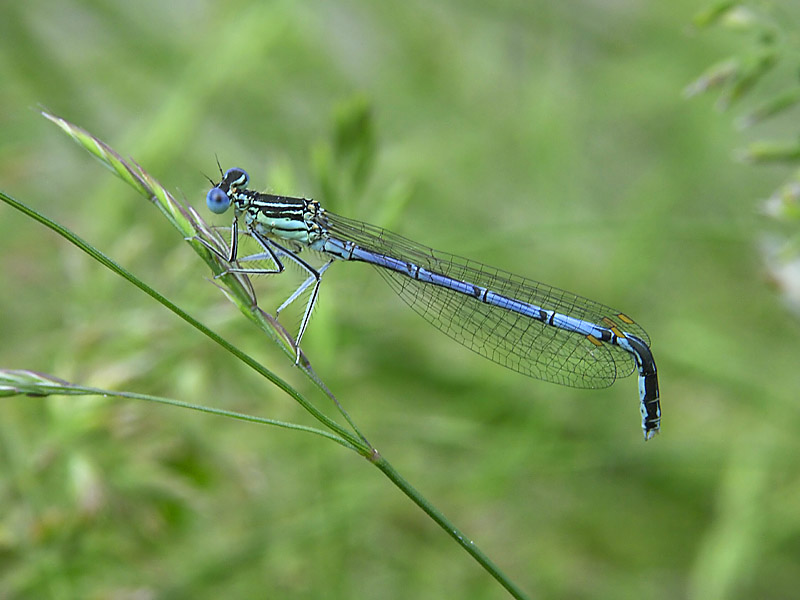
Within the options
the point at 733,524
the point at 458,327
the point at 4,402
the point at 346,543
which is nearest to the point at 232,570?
the point at 346,543

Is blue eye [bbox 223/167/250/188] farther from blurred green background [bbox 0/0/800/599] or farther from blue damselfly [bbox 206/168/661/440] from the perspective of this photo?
blurred green background [bbox 0/0/800/599]

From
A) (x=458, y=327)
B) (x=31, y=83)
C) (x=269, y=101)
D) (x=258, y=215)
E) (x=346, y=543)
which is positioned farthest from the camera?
(x=269, y=101)

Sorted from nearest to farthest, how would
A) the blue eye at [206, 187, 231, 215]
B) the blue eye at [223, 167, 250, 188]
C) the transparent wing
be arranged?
the blue eye at [206, 187, 231, 215] < the blue eye at [223, 167, 250, 188] < the transparent wing

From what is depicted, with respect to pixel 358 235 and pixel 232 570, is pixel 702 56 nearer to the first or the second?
pixel 358 235

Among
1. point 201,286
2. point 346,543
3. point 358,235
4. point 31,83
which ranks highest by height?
point 31,83

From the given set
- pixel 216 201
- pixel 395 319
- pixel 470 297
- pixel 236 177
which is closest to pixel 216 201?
pixel 216 201

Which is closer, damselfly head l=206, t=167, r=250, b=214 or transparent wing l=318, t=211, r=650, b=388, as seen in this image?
damselfly head l=206, t=167, r=250, b=214

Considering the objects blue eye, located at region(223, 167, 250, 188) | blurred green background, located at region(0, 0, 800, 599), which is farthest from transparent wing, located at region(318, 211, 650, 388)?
blue eye, located at region(223, 167, 250, 188)
